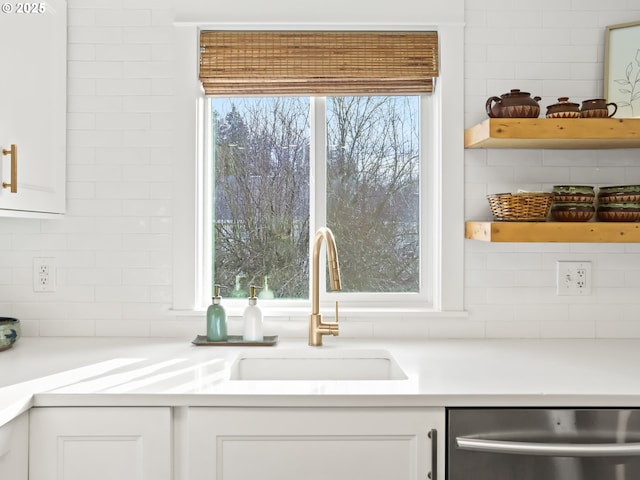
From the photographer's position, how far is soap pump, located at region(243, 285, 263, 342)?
2.22 metres

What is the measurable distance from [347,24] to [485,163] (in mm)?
731

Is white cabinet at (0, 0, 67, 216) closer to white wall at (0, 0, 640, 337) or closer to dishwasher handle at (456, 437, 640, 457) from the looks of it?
white wall at (0, 0, 640, 337)

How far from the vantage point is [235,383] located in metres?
1.72

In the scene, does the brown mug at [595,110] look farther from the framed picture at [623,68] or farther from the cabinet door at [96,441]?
the cabinet door at [96,441]

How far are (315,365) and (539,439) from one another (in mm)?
781

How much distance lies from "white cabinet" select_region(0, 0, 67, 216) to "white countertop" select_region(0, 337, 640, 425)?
50cm

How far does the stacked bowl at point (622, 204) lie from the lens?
2.12 m

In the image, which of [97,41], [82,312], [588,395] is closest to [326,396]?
[588,395]

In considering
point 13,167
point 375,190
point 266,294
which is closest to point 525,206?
point 375,190

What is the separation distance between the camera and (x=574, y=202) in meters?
2.15

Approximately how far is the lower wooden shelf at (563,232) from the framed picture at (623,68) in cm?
49

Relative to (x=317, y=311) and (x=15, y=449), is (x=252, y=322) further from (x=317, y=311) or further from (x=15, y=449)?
(x=15, y=449)
